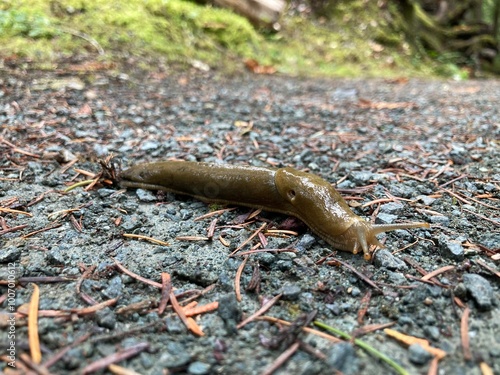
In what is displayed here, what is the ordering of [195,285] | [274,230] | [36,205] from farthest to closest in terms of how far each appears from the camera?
1. [36,205]
2. [274,230]
3. [195,285]

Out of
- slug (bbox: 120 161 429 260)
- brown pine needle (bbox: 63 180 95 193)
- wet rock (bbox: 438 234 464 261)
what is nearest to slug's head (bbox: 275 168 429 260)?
slug (bbox: 120 161 429 260)

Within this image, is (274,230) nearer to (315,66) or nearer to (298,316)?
(298,316)

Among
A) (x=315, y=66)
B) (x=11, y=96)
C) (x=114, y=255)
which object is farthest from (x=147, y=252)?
(x=315, y=66)

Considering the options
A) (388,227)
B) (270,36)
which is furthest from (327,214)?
(270,36)

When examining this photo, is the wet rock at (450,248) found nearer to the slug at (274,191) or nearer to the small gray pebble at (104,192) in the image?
the slug at (274,191)

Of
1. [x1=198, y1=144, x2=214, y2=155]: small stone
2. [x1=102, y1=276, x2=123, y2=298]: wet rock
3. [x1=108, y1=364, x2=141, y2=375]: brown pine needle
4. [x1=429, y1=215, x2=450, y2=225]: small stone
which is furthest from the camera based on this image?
[x1=198, y1=144, x2=214, y2=155]: small stone

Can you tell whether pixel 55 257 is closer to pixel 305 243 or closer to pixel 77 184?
pixel 77 184

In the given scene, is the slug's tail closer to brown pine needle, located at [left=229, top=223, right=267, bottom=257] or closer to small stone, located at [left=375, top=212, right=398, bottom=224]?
small stone, located at [left=375, top=212, right=398, bottom=224]
